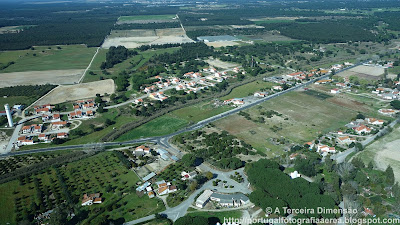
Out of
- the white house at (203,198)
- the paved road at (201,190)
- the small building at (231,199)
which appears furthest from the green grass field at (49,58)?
the small building at (231,199)

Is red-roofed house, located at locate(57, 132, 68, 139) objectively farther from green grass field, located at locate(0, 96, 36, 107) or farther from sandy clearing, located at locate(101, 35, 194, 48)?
sandy clearing, located at locate(101, 35, 194, 48)

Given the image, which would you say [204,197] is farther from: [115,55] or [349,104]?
[115,55]

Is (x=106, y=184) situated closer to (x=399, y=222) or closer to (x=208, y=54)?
(x=399, y=222)

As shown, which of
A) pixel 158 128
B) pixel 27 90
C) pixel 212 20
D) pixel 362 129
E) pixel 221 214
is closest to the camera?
pixel 221 214

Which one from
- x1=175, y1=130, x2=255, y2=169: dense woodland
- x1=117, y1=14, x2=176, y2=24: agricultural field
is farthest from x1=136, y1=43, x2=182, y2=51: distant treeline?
x1=175, y1=130, x2=255, y2=169: dense woodland

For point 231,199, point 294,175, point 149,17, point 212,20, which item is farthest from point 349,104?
point 149,17

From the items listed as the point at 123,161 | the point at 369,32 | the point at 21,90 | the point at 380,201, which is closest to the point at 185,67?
the point at 21,90

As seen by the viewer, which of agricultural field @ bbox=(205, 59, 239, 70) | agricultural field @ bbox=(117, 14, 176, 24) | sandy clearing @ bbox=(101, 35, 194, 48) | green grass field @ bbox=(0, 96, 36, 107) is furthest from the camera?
agricultural field @ bbox=(117, 14, 176, 24)
